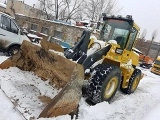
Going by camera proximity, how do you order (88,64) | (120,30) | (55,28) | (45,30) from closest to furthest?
(88,64), (120,30), (55,28), (45,30)

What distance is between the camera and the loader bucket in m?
4.02

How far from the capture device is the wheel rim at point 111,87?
5485 mm

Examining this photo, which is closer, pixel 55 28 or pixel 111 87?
pixel 111 87

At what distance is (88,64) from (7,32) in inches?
202

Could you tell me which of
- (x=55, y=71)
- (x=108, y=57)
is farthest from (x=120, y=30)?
(x=55, y=71)

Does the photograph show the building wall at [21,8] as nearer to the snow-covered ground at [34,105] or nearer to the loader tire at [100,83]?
the snow-covered ground at [34,105]

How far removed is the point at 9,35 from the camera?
9.24 meters

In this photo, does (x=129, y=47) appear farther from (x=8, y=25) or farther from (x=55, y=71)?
(x=8, y=25)

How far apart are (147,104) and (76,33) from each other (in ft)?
46.4

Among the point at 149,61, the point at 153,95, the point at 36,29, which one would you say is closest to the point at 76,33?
the point at 36,29

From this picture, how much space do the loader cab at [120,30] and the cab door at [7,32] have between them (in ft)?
14.4

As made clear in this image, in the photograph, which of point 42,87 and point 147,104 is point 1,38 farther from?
point 147,104

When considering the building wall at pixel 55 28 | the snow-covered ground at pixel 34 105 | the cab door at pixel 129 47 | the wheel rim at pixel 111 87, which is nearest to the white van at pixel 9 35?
the snow-covered ground at pixel 34 105

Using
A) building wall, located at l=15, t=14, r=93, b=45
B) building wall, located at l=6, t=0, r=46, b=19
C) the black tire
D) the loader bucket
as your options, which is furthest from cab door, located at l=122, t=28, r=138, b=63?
building wall, located at l=6, t=0, r=46, b=19
